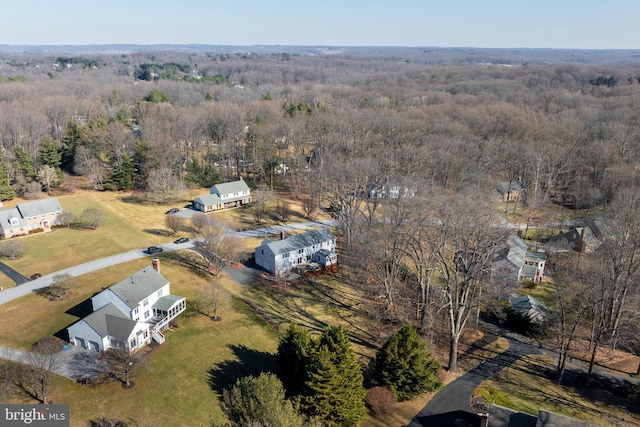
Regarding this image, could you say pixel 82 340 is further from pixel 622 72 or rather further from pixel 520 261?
pixel 622 72

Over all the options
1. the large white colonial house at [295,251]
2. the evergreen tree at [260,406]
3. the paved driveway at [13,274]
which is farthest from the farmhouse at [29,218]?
the evergreen tree at [260,406]

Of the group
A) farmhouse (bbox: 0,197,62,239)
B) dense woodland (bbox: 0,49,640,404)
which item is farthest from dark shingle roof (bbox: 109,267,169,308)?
farmhouse (bbox: 0,197,62,239)

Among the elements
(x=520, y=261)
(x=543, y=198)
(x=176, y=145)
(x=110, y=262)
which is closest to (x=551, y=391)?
(x=520, y=261)

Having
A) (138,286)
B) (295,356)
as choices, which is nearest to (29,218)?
(138,286)

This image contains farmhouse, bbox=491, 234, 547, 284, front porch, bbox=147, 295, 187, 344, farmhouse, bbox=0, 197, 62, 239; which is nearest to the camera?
front porch, bbox=147, 295, 187, 344

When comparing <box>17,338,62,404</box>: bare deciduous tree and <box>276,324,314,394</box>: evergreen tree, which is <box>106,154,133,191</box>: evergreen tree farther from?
<box>276,324,314,394</box>: evergreen tree

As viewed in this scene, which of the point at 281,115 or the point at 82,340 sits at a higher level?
the point at 281,115

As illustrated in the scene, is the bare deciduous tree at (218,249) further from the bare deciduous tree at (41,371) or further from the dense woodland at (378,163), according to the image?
the bare deciduous tree at (41,371)
